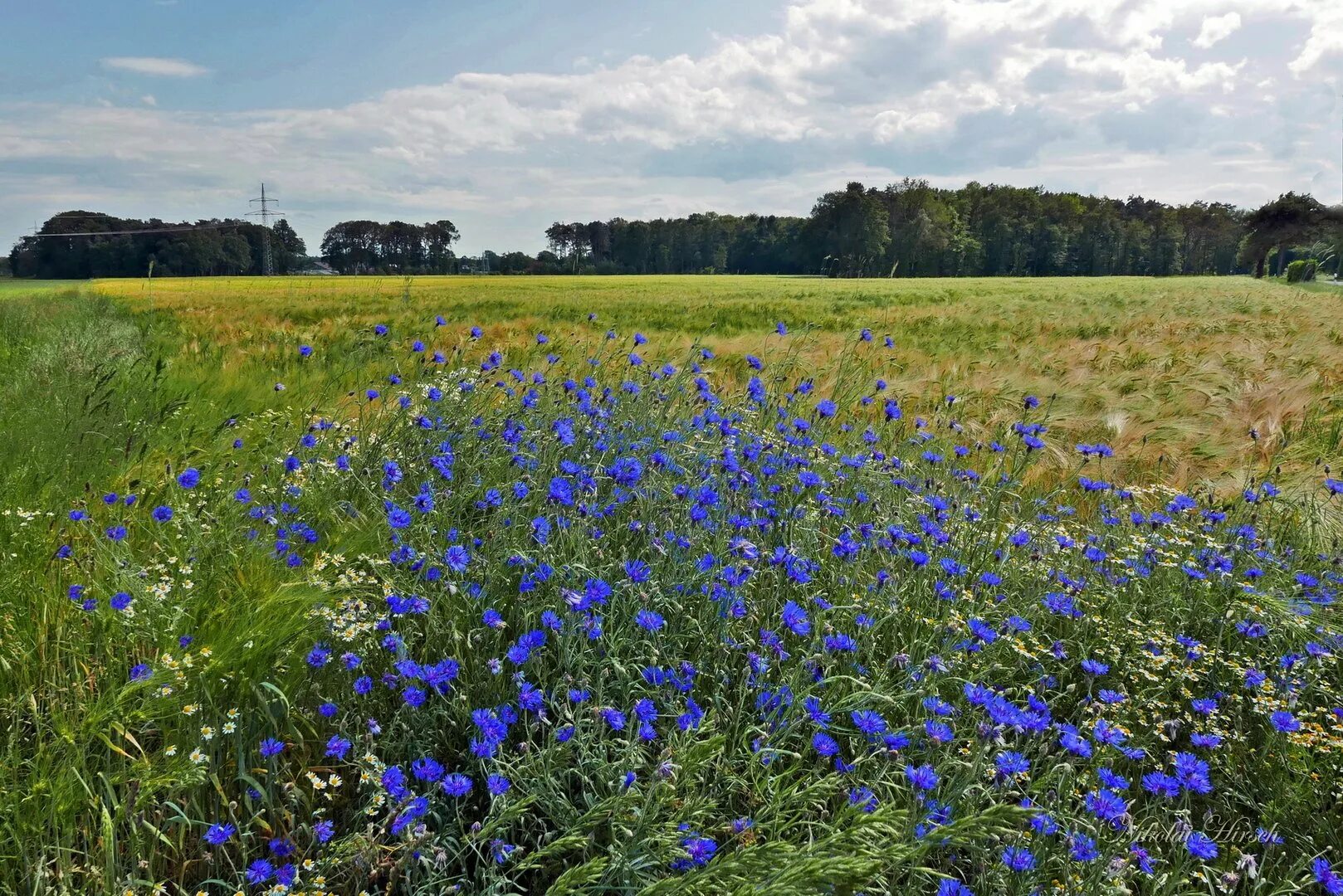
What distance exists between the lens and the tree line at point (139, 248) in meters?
50.9

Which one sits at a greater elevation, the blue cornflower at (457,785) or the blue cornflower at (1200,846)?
the blue cornflower at (457,785)

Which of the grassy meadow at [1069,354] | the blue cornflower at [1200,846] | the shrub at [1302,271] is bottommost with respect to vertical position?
the blue cornflower at [1200,846]

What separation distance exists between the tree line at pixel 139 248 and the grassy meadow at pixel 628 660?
1942 inches

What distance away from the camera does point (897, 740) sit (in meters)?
1.71

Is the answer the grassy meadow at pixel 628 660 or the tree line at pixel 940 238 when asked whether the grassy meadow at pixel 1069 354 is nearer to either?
the grassy meadow at pixel 628 660

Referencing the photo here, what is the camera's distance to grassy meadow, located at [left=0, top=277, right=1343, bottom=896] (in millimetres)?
1577

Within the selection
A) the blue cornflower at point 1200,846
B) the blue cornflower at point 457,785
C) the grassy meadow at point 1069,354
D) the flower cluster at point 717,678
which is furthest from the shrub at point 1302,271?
the blue cornflower at point 457,785

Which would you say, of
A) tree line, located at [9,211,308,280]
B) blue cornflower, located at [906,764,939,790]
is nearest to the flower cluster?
blue cornflower, located at [906,764,939,790]

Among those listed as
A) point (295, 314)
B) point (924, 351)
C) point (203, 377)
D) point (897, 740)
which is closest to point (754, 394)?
point (897, 740)

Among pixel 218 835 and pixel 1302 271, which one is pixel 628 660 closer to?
pixel 218 835

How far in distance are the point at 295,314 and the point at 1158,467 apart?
457 inches

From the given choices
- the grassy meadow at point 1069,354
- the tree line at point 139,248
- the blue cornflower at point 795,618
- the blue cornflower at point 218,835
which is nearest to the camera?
the blue cornflower at point 218,835

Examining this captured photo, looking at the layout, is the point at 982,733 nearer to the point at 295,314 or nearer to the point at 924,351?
the point at 924,351

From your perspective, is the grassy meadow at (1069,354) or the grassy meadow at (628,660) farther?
the grassy meadow at (1069,354)
